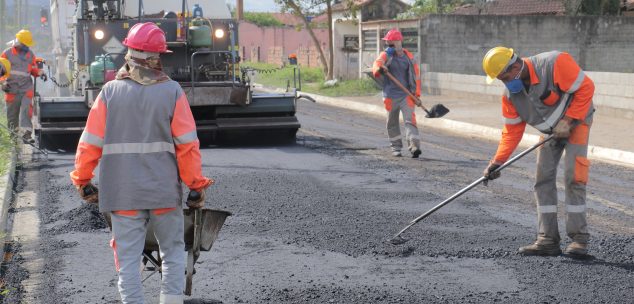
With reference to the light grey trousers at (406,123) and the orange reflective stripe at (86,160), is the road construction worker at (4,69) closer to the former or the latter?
the light grey trousers at (406,123)

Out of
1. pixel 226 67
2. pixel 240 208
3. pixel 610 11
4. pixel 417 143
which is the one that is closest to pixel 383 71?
pixel 417 143

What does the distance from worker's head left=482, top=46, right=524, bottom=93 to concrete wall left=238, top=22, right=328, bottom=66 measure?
40890 millimetres

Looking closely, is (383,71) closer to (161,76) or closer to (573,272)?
(573,272)

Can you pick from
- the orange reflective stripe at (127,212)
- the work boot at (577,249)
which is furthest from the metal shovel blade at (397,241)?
the orange reflective stripe at (127,212)

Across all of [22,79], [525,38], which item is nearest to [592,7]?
[525,38]

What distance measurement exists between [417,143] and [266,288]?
264 inches

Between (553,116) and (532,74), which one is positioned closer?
(532,74)

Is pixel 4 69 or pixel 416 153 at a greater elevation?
pixel 4 69

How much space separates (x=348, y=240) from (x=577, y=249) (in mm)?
1746

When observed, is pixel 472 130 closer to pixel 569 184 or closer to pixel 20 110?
pixel 20 110

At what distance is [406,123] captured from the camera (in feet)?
41.3

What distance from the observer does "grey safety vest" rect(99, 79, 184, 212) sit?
4.84 metres

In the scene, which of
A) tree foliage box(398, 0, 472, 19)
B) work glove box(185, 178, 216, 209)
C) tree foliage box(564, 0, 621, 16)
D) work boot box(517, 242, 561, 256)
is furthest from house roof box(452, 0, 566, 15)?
work glove box(185, 178, 216, 209)

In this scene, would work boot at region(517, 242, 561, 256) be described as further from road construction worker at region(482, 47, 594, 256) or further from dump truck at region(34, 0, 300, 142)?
dump truck at region(34, 0, 300, 142)
